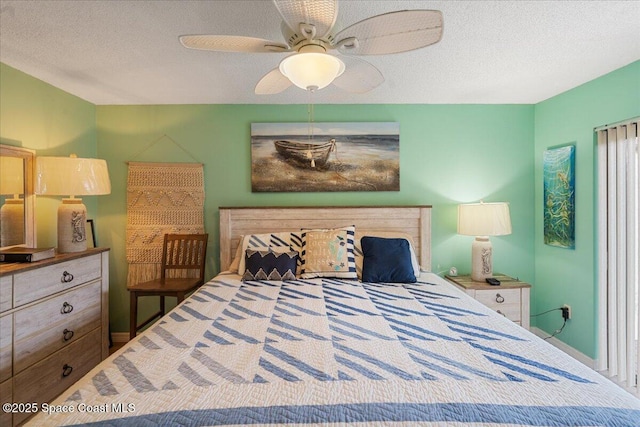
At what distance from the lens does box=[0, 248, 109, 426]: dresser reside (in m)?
1.80

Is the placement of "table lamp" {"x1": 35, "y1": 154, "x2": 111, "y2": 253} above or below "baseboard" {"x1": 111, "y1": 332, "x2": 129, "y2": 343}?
above

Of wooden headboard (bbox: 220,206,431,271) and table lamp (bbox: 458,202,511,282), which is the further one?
wooden headboard (bbox: 220,206,431,271)

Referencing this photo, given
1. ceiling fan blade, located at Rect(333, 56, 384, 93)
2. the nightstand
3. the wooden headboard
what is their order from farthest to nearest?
the wooden headboard
the nightstand
ceiling fan blade, located at Rect(333, 56, 384, 93)

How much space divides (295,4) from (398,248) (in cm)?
193

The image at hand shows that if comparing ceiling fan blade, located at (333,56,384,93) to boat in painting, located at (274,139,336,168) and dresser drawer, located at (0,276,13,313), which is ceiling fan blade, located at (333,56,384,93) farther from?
dresser drawer, located at (0,276,13,313)

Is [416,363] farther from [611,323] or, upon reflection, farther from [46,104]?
[46,104]

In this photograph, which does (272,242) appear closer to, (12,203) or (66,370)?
(66,370)

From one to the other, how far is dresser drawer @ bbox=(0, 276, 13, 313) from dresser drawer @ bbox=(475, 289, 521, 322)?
10.5 feet

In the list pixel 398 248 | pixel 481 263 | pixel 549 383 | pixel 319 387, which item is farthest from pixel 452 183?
pixel 319 387

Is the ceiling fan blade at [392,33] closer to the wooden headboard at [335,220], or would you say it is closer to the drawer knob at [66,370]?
the wooden headboard at [335,220]

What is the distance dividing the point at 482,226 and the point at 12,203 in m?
3.63

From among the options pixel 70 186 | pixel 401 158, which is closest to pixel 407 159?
pixel 401 158

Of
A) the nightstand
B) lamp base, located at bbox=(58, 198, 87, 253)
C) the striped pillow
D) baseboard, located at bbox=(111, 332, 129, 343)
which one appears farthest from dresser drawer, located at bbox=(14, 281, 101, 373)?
the nightstand

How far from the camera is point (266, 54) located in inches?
85.7
